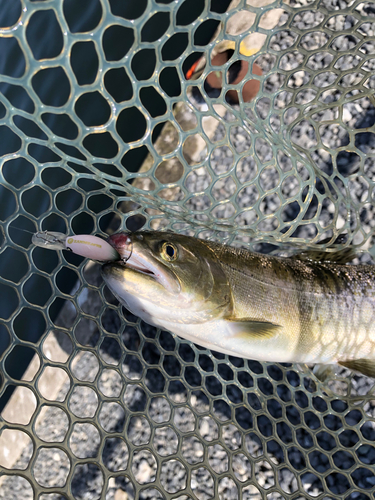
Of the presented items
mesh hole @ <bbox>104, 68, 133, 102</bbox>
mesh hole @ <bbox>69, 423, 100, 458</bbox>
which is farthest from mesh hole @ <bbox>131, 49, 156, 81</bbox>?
mesh hole @ <bbox>69, 423, 100, 458</bbox>

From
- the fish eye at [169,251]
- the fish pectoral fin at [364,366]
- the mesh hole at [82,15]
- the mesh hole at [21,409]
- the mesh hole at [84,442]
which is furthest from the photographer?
the mesh hole at [82,15]

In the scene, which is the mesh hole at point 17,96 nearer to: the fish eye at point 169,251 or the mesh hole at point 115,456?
the fish eye at point 169,251

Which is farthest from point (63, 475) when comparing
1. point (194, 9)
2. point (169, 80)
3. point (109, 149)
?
point (194, 9)

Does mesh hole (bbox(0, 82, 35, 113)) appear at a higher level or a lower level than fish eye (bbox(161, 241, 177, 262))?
lower

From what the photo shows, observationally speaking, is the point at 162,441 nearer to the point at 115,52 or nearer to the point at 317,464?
the point at 317,464

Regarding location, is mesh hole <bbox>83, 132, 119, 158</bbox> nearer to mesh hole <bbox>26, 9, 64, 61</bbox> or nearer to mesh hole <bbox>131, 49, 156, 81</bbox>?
mesh hole <bbox>131, 49, 156, 81</bbox>

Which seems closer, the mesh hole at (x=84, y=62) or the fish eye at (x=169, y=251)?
the fish eye at (x=169, y=251)

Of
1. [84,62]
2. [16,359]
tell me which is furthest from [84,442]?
[84,62]

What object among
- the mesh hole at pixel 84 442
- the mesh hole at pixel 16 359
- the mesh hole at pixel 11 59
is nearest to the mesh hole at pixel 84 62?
the mesh hole at pixel 11 59
